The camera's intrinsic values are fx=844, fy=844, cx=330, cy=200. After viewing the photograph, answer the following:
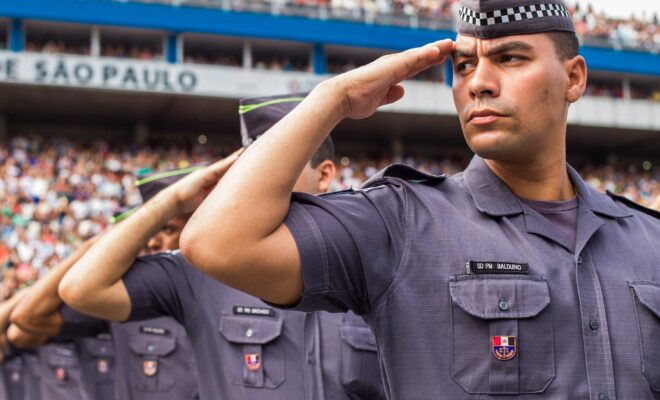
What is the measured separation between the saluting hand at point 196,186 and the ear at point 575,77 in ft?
5.03

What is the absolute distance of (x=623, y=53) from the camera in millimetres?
32531

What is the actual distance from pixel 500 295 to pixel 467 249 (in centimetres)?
12

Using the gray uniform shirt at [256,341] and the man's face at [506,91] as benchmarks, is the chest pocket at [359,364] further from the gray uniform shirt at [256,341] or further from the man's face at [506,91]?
the man's face at [506,91]

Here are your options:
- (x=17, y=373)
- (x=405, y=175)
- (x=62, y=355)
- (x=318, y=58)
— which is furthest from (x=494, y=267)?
(x=318, y=58)

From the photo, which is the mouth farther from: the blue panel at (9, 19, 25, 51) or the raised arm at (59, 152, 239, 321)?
the blue panel at (9, 19, 25, 51)

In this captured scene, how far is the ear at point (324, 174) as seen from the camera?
3.40 meters

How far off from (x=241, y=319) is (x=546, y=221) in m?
1.56

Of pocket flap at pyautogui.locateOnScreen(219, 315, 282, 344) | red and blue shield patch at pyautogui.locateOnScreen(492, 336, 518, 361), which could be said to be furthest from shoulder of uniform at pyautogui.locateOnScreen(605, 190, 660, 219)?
pocket flap at pyautogui.locateOnScreen(219, 315, 282, 344)

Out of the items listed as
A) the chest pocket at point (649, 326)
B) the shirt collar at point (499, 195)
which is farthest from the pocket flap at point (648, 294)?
the shirt collar at point (499, 195)

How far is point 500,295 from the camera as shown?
6.12 ft

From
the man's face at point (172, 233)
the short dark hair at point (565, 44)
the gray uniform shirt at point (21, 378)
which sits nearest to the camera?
the short dark hair at point (565, 44)

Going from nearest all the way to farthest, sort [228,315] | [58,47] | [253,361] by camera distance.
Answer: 1. [253,361]
2. [228,315]
3. [58,47]

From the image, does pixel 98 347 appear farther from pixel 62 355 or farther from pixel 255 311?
pixel 255 311

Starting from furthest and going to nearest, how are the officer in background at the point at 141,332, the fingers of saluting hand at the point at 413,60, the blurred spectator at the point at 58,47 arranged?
the blurred spectator at the point at 58,47 → the officer in background at the point at 141,332 → the fingers of saluting hand at the point at 413,60
